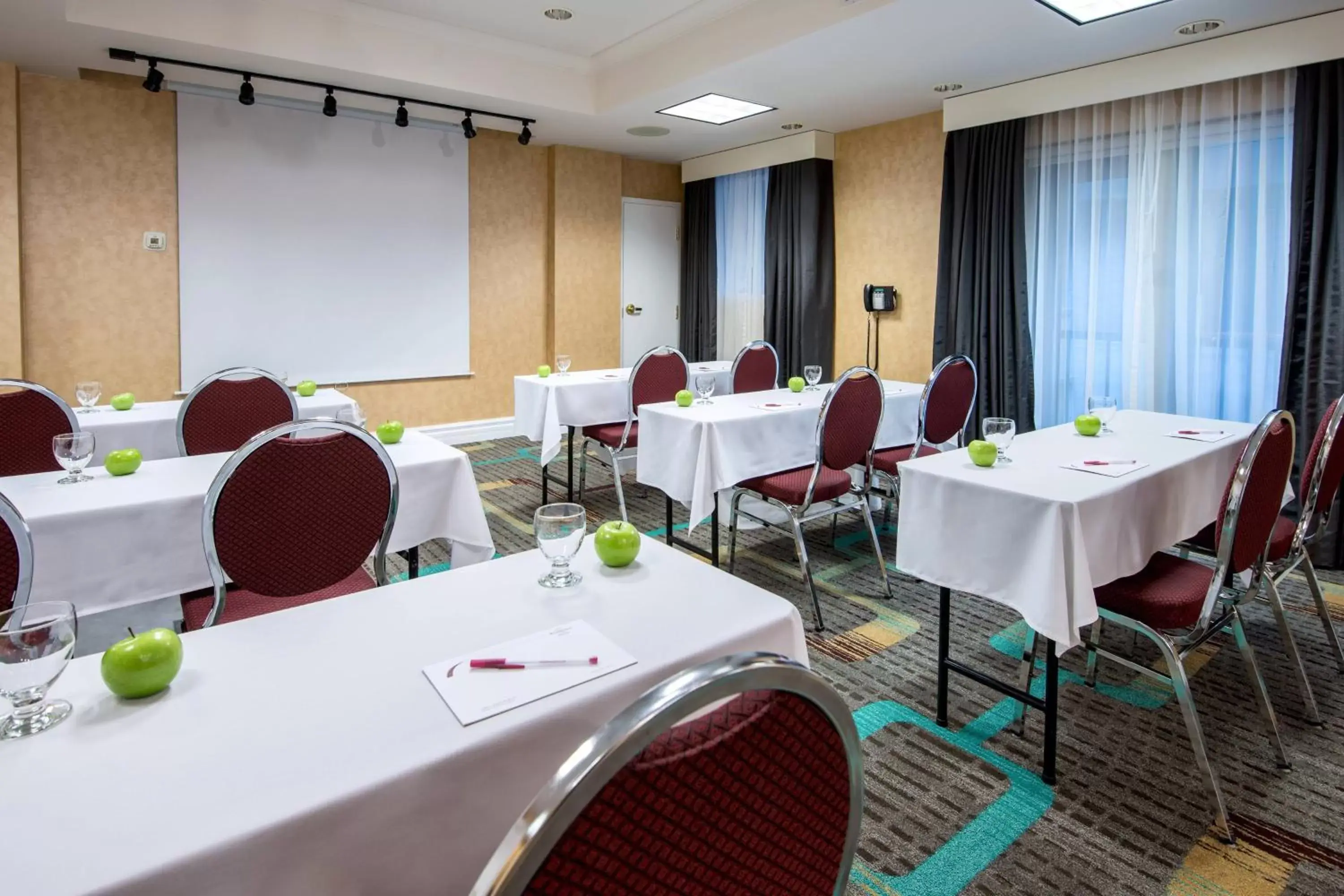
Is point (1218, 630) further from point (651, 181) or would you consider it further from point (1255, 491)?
point (651, 181)

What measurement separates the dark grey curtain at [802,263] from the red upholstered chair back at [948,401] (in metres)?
2.55

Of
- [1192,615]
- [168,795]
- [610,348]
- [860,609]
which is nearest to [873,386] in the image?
[860,609]

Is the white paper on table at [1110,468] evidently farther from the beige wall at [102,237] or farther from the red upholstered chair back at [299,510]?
the beige wall at [102,237]

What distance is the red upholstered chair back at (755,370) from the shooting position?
518 centimetres

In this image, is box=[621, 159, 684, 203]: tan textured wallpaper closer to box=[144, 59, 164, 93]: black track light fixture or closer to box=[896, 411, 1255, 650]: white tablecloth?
box=[144, 59, 164, 93]: black track light fixture

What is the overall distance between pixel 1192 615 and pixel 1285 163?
3239mm

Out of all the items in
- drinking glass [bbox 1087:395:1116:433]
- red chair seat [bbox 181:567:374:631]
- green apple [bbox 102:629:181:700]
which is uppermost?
drinking glass [bbox 1087:395:1116:433]

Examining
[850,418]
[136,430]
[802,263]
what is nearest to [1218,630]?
[850,418]

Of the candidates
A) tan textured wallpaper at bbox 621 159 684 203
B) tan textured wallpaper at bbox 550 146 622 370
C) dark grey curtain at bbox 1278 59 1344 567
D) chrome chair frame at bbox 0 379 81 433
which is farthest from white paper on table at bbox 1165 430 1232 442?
tan textured wallpaper at bbox 621 159 684 203

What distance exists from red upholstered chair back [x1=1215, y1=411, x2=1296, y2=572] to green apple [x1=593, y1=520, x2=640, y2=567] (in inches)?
55.7

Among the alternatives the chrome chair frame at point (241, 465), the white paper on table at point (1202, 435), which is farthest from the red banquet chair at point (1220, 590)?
the chrome chair frame at point (241, 465)

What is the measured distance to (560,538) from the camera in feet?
4.89

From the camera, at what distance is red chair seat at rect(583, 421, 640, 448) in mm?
4461

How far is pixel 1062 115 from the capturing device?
4902 mm
